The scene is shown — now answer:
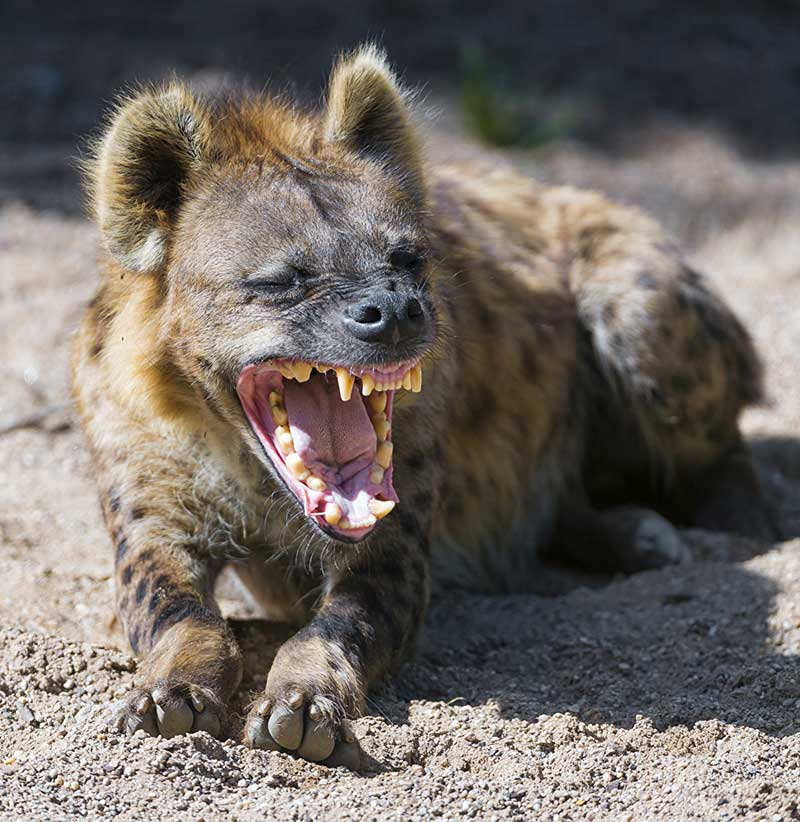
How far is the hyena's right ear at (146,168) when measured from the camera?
11.6 feet

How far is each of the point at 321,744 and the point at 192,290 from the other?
1179mm

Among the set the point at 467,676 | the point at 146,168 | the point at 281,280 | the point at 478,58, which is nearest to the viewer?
the point at 281,280

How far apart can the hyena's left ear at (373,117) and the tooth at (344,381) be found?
748mm

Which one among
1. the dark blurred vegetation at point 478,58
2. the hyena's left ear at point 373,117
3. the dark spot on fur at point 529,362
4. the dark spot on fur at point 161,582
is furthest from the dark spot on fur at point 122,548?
the dark blurred vegetation at point 478,58

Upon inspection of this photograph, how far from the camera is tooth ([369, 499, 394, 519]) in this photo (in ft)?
10.9

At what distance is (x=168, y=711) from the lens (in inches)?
123

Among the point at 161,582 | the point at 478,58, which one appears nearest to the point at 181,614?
the point at 161,582

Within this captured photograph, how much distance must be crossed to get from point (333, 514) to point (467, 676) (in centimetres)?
72

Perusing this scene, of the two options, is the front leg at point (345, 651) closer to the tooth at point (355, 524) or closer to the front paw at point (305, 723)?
the front paw at point (305, 723)

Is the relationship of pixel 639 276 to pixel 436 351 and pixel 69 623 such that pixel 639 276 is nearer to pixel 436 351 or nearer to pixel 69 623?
pixel 436 351

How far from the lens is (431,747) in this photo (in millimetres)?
3244

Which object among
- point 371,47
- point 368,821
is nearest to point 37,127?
point 371,47

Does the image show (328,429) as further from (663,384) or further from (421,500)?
(663,384)

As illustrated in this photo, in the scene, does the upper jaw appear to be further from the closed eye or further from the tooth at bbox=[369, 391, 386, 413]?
the closed eye
